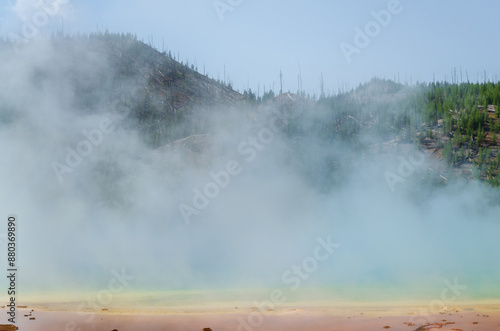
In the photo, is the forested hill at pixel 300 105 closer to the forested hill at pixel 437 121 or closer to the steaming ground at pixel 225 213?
the forested hill at pixel 437 121

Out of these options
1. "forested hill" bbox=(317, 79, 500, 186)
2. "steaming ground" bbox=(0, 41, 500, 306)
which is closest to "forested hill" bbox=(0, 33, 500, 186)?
"forested hill" bbox=(317, 79, 500, 186)

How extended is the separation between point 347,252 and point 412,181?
674 inches

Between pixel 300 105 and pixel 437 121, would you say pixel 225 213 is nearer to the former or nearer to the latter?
pixel 437 121

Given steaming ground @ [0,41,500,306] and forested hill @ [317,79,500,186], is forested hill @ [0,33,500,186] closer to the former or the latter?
forested hill @ [317,79,500,186]

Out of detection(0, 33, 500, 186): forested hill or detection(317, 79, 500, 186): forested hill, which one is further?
detection(0, 33, 500, 186): forested hill

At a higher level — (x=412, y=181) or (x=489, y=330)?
(x=412, y=181)

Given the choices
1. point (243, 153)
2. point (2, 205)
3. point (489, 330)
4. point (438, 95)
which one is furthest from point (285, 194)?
point (489, 330)

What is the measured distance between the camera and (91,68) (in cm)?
7362

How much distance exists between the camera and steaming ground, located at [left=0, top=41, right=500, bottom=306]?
84.9ft

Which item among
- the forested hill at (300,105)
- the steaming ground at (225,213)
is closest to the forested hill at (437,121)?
the forested hill at (300,105)

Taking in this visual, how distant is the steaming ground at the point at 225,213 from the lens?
25891 mm

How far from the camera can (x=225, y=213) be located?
39.7 metres

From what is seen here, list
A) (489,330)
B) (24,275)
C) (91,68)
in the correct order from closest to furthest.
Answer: (489,330), (24,275), (91,68)

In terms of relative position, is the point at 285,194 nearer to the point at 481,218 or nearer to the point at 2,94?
the point at 481,218
